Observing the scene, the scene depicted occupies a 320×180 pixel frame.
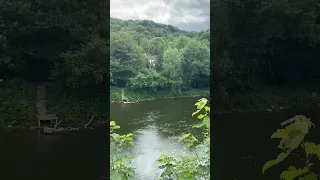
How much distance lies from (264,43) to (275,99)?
27 centimetres

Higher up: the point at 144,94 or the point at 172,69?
the point at 172,69

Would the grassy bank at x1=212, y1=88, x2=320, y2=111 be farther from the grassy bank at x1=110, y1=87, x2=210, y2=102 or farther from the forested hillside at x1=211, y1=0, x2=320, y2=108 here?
the grassy bank at x1=110, y1=87, x2=210, y2=102

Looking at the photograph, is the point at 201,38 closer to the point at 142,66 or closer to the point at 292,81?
the point at 142,66

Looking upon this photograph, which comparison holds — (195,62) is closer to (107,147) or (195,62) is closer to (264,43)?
(264,43)

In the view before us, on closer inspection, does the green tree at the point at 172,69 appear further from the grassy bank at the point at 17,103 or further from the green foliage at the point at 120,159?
the grassy bank at the point at 17,103

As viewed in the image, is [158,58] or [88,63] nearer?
[88,63]

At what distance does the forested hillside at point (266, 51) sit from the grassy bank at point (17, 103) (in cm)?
83

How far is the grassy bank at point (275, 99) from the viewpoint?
168 centimetres

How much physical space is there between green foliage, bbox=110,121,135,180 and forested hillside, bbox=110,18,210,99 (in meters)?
0.32

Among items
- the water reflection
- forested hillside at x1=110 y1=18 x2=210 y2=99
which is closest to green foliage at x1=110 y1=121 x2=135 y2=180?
the water reflection

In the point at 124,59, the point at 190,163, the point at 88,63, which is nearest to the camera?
the point at 88,63

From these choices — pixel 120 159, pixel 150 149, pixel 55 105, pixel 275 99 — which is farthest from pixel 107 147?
pixel 275 99

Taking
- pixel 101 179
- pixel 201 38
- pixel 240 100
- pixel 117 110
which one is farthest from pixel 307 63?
pixel 101 179

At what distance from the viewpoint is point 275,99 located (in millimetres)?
1711
